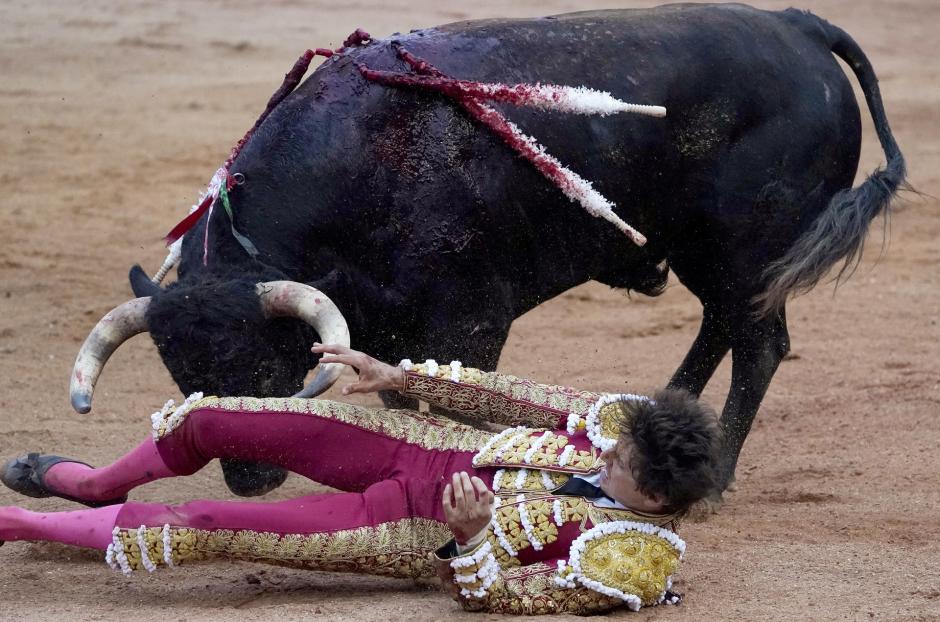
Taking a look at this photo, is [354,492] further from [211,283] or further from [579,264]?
[579,264]

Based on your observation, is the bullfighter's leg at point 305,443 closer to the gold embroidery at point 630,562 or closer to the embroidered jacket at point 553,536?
the embroidered jacket at point 553,536

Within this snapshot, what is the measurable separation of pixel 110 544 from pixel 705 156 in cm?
241

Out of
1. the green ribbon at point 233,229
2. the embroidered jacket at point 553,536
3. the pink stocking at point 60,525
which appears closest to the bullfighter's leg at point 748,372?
the embroidered jacket at point 553,536

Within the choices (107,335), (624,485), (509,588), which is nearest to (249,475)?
(107,335)

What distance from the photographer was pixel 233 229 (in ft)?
14.0

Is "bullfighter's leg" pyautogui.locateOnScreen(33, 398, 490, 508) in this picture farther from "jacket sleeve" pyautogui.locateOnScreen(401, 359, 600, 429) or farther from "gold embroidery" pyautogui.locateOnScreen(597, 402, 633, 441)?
"gold embroidery" pyautogui.locateOnScreen(597, 402, 633, 441)

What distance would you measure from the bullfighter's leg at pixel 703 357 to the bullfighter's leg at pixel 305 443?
70.5 inches

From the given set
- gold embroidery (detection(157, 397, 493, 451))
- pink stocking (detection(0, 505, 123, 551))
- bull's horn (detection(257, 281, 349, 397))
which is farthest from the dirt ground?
bull's horn (detection(257, 281, 349, 397))

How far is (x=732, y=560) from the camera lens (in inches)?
156

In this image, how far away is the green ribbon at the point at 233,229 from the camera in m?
4.22

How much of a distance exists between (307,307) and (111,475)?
0.70 meters

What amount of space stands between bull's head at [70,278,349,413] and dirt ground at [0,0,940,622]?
526mm

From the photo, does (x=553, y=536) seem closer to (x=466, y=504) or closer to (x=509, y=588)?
(x=509, y=588)

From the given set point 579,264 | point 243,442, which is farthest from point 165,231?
point 243,442
